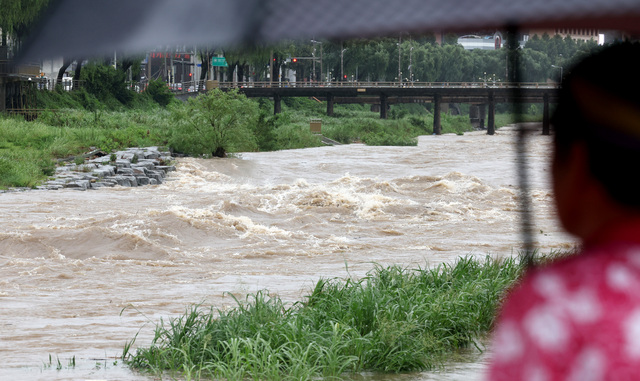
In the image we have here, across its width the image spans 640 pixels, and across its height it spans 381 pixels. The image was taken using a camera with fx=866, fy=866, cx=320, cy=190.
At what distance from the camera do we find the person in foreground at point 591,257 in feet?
3.88

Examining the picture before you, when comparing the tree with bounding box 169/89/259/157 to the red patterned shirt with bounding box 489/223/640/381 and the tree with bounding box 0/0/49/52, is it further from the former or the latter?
the red patterned shirt with bounding box 489/223/640/381

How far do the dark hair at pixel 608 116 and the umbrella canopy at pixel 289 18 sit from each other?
146 mm

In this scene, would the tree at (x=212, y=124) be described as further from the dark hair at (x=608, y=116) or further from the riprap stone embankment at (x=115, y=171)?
the dark hair at (x=608, y=116)

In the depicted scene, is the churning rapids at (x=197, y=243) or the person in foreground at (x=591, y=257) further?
the churning rapids at (x=197, y=243)

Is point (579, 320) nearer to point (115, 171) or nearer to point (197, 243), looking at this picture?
point (197, 243)

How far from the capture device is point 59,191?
82.9 feet

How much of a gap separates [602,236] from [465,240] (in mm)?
17722

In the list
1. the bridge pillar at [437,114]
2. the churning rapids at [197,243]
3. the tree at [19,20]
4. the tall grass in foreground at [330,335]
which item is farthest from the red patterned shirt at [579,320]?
the bridge pillar at [437,114]

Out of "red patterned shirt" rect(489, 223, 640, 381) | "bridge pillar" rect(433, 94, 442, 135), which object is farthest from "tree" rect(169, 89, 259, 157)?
"bridge pillar" rect(433, 94, 442, 135)

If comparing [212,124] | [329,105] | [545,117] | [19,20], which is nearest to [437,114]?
[329,105]

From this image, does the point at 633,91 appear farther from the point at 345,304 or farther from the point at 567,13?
the point at 345,304

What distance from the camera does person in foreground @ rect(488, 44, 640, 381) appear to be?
1.18m

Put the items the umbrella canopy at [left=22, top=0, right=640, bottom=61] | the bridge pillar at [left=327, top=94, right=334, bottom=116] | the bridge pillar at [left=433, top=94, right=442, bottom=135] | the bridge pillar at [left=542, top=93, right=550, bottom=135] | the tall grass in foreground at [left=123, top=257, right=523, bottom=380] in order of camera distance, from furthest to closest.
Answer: the bridge pillar at [left=327, top=94, right=334, bottom=116]
the bridge pillar at [left=433, top=94, right=442, bottom=135]
the tall grass in foreground at [left=123, top=257, right=523, bottom=380]
the bridge pillar at [left=542, top=93, right=550, bottom=135]
the umbrella canopy at [left=22, top=0, right=640, bottom=61]

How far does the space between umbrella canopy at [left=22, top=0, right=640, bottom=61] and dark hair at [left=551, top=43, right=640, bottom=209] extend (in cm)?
15
